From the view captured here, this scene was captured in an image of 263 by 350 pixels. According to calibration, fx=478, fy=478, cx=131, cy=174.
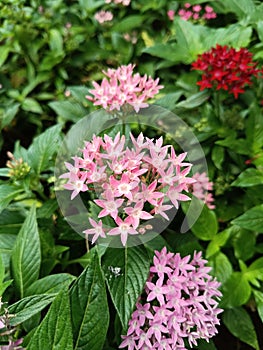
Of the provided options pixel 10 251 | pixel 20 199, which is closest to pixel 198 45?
pixel 20 199

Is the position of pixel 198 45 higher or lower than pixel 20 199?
higher

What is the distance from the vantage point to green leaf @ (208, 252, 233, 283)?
126 cm

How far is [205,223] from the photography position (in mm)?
1295

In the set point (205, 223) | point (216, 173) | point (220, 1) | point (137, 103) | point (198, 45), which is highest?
point (220, 1)

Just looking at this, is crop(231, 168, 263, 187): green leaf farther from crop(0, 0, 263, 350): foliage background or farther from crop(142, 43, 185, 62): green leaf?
crop(142, 43, 185, 62): green leaf

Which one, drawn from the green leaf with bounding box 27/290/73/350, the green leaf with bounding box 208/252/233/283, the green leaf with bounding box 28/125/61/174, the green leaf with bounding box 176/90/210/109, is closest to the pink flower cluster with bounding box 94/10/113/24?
the green leaf with bounding box 176/90/210/109

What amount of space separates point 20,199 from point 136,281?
0.58 m

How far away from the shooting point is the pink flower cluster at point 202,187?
1337mm

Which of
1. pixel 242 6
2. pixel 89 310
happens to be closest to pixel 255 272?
pixel 89 310

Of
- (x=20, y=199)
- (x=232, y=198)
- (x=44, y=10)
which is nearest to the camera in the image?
(x=20, y=199)

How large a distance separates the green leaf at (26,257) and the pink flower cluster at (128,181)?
26 cm

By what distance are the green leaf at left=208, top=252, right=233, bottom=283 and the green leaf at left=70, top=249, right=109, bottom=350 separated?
1.46 ft

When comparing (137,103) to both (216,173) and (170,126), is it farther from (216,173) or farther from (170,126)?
(216,173)

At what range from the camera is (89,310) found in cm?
91
